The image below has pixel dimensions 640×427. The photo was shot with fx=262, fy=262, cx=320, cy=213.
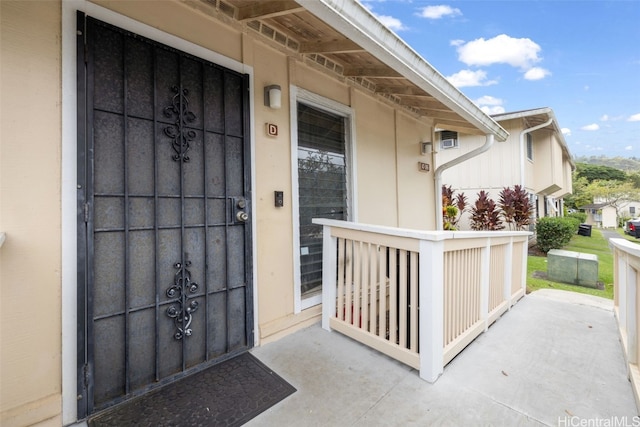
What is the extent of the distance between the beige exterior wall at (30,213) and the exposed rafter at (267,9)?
1.28 m

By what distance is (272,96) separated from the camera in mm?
2555

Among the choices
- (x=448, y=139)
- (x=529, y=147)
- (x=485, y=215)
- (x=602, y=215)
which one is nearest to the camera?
(x=485, y=215)

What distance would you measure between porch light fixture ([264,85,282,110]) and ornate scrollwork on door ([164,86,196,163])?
2.42 ft

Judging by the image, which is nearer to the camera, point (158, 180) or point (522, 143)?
point (158, 180)

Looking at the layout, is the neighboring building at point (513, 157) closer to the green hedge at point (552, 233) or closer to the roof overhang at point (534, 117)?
the roof overhang at point (534, 117)

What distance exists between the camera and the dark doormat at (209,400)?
1623 mm

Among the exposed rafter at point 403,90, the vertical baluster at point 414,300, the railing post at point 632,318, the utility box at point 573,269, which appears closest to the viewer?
the railing post at point 632,318

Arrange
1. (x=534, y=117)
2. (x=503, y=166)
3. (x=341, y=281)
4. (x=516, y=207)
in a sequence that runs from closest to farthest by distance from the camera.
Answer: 1. (x=341, y=281)
2. (x=516, y=207)
3. (x=534, y=117)
4. (x=503, y=166)

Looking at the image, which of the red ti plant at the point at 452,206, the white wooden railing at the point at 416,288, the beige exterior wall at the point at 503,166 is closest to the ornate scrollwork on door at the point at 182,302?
the white wooden railing at the point at 416,288

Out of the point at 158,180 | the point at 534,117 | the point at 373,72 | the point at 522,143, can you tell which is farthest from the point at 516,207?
the point at 158,180

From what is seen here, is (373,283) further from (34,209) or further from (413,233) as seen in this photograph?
(34,209)
